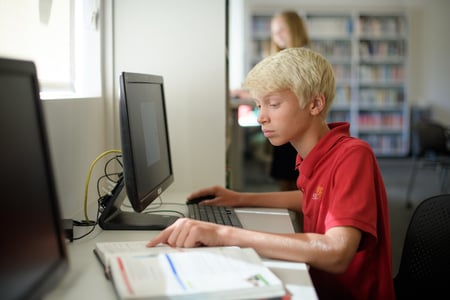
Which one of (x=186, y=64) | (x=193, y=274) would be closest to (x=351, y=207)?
(x=193, y=274)

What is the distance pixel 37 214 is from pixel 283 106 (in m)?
0.79

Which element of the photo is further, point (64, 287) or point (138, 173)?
point (138, 173)

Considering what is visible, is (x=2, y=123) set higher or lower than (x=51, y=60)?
lower

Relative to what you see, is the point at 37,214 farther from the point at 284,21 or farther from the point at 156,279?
the point at 284,21

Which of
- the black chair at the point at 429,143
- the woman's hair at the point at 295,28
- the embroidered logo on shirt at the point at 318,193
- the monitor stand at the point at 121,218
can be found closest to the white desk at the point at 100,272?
the monitor stand at the point at 121,218

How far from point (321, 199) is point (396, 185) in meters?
5.00

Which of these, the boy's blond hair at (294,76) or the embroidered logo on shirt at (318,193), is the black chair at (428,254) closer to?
the embroidered logo on shirt at (318,193)

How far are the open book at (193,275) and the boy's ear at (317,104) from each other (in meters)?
0.48

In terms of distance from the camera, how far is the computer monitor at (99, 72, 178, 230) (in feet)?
4.55

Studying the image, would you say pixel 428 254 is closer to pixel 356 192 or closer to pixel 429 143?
pixel 356 192

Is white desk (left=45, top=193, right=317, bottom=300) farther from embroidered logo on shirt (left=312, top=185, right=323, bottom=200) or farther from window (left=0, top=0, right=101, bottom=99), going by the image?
window (left=0, top=0, right=101, bottom=99)

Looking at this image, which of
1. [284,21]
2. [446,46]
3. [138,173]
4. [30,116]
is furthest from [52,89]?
[446,46]

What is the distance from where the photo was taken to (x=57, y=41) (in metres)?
1.90

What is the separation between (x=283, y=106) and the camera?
1.50 meters
